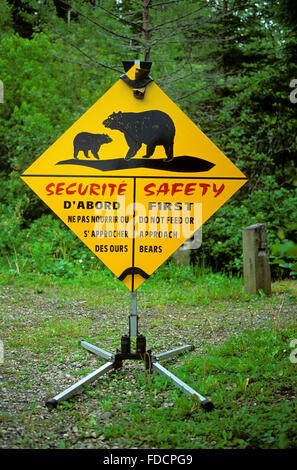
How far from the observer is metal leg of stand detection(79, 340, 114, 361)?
3732mm

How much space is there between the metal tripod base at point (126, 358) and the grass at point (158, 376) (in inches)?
2.1

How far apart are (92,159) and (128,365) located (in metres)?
1.67

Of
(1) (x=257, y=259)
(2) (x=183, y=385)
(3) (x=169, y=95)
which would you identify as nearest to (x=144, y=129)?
(2) (x=183, y=385)

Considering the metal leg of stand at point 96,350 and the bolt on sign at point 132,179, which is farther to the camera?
the metal leg of stand at point 96,350

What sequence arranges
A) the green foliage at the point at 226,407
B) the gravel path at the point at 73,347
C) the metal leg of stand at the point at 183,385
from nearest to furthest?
the green foliage at the point at 226,407 → the gravel path at the point at 73,347 → the metal leg of stand at the point at 183,385

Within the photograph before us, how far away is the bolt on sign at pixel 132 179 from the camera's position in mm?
Result: 3430

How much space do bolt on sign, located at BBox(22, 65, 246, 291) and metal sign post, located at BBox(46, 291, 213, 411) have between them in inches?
14.7

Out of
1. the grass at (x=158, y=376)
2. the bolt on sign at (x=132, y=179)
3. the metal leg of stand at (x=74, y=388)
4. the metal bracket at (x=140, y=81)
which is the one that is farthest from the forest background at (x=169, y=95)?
the metal leg of stand at (x=74, y=388)

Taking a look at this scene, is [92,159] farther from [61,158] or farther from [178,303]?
[178,303]

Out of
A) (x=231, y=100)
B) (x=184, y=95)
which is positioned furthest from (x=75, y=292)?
(x=231, y=100)

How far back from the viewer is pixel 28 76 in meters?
10.6

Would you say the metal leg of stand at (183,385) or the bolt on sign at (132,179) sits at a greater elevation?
the bolt on sign at (132,179)

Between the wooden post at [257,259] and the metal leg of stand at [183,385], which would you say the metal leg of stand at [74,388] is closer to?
the metal leg of stand at [183,385]

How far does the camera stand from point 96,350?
13.1 feet
